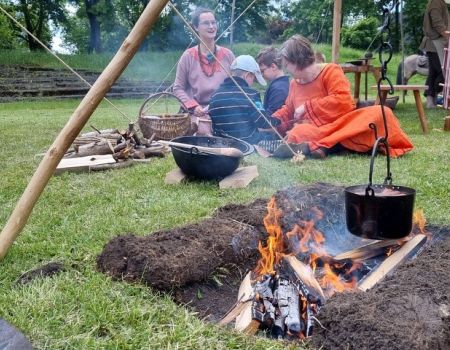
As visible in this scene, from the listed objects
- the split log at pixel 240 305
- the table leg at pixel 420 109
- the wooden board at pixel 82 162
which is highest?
the table leg at pixel 420 109

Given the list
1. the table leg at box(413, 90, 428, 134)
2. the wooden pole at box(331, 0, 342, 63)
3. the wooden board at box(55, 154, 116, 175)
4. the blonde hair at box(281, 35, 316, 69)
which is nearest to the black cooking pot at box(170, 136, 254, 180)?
the wooden board at box(55, 154, 116, 175)

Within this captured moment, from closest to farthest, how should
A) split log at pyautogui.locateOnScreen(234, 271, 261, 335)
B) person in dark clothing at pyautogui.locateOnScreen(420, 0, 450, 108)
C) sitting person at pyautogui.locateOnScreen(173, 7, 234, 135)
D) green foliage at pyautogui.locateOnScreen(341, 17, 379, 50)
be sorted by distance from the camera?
split log at pyautogui.locateOnScreen(234, 271, 261, 335)
sitting person at pyautogui.locateOnScreen(173, 7, 234, 135)
person in dark clothing at pyautogui.locateOnScreen(420, 0, 450, 108)
green foliage at pyautogui.locateOnScreen(341, 17, 379, 50)

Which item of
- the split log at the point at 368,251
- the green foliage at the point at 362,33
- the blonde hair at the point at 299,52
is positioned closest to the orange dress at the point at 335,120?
the blonde hair at the point at 299,52

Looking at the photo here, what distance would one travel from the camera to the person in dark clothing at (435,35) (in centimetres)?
964

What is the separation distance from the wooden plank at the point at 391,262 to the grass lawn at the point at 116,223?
1.82 ft

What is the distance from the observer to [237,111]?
5324 millimetres

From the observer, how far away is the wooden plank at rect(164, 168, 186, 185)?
434 centimetres

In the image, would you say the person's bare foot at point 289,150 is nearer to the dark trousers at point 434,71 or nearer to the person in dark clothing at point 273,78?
the person in dark clothing at point 273,78

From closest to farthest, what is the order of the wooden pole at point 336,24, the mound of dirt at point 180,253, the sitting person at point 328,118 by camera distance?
the mound of dirt at point 180,253 < the sitting person at point 328,118 < the wooden pole at point 336,24

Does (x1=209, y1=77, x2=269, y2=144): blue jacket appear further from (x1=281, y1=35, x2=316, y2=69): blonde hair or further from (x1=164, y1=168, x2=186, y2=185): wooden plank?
(x1=164, y1=168, x2=186, y2=185): wooden plank

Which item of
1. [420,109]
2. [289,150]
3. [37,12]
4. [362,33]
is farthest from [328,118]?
[37,12]

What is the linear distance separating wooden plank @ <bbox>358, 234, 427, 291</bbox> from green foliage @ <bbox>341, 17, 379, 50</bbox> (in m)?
22.9

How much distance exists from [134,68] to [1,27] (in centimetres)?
955

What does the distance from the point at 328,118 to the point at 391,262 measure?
130 inches
